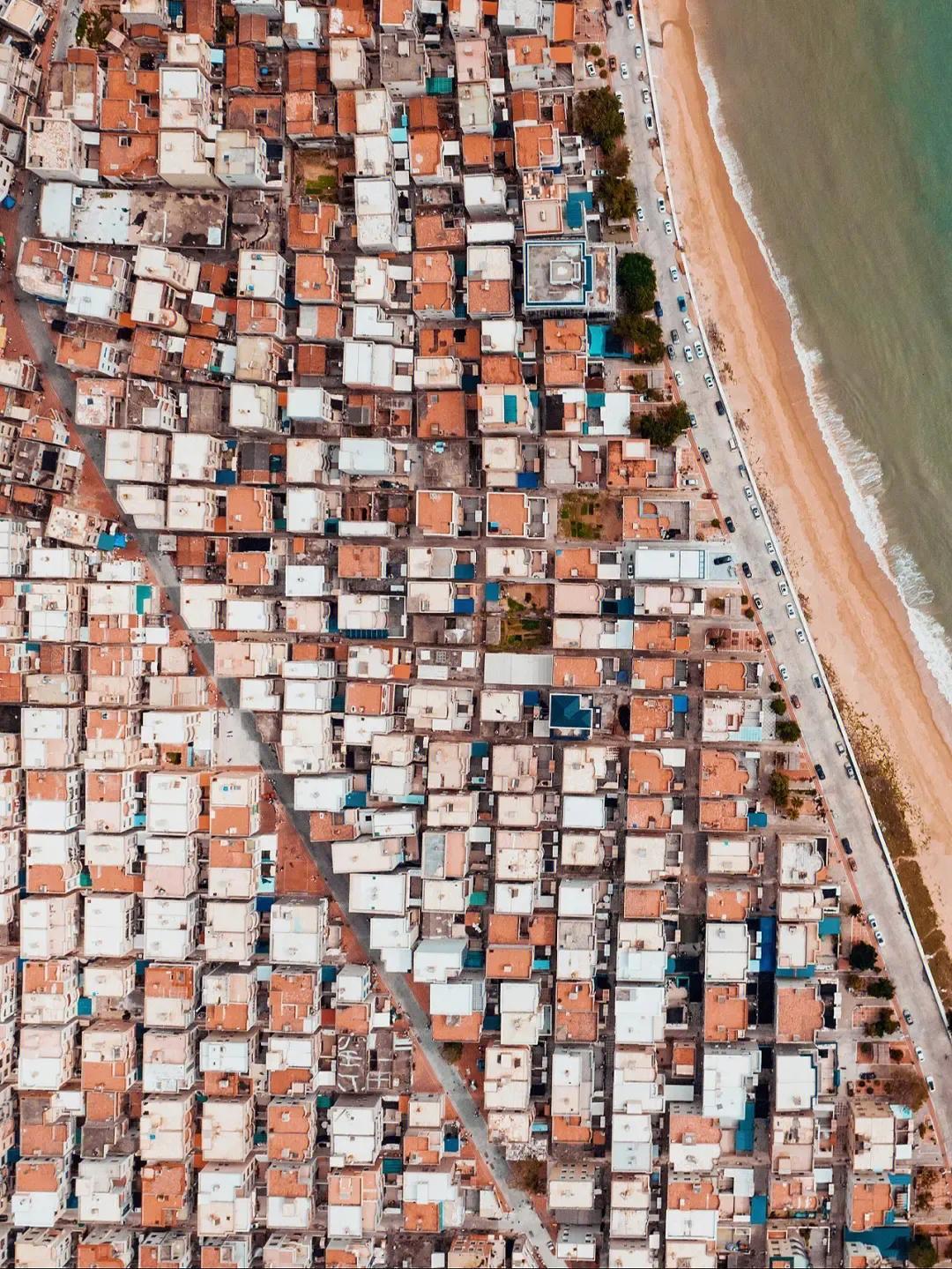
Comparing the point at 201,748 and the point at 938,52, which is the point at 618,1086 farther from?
the point at 938,52

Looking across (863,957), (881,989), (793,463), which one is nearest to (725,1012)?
(863,957)

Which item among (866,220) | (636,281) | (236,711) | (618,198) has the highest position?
(866,220)

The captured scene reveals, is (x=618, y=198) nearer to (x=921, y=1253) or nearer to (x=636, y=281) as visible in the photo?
(x=636, y=281)

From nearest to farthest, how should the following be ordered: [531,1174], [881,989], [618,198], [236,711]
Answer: [618,198] < [881,989] < [531,1174] < [236,711]

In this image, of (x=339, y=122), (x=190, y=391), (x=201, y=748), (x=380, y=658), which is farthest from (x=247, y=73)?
(x=201, y=748)

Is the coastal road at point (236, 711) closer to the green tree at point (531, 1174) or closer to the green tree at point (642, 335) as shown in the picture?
the green tree at point (531, 1174)

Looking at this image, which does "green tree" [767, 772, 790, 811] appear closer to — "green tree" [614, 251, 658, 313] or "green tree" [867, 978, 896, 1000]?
"green tree" [867, 978, 896, 1000]
